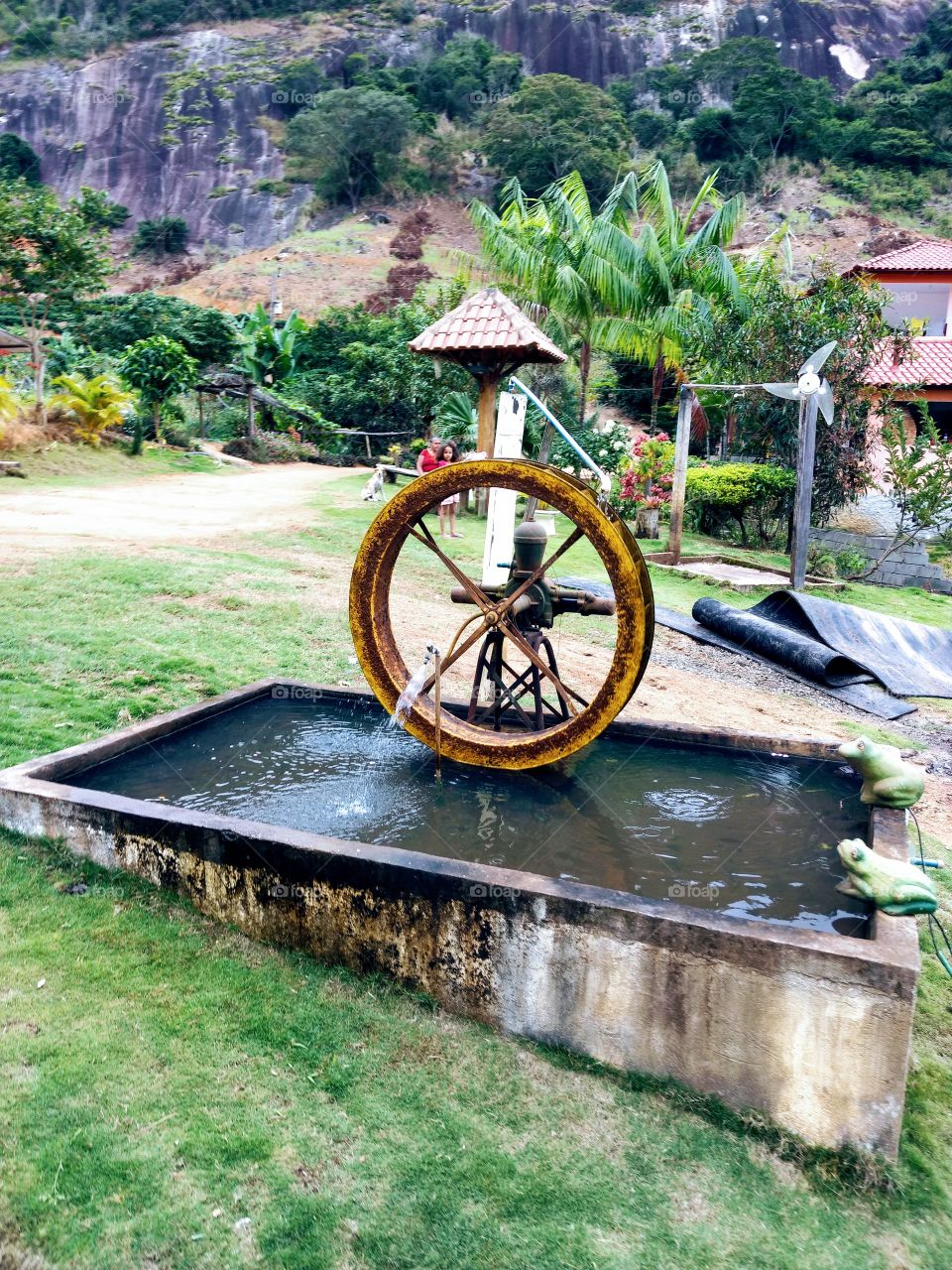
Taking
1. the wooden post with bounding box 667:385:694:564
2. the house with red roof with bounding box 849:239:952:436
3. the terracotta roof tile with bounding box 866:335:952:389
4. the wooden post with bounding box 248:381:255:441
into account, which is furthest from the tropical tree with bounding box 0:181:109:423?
the house with red roof with bounding box 849:239:952:436

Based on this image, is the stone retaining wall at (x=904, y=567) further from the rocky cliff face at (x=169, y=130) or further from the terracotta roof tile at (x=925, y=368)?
the rocky cliff face at (x=169, y=130)

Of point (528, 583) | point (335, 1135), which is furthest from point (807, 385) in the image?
point (335, 1135)

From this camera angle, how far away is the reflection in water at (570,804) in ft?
11.8

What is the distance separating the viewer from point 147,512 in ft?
43.2

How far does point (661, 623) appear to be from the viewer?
9648mm

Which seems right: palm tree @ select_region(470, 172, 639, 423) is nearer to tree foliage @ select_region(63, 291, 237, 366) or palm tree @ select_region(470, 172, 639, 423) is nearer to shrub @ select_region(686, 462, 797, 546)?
shrub @ select_region(686, 462, 797, 546)

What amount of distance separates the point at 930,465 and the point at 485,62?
193 feet

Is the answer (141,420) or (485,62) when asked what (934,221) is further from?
(141,420)

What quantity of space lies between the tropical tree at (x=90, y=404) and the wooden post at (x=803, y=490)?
1360 cm

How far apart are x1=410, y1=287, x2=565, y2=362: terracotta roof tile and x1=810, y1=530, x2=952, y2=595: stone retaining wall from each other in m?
10.0

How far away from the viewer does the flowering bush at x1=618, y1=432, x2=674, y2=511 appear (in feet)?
51.7

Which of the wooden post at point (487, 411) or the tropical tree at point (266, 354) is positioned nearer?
the wooden post at point (487, 411)

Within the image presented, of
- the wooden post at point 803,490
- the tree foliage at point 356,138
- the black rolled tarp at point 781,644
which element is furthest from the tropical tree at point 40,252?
the tree foliage at point 356,138

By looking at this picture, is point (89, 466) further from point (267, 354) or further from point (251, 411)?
point (267, 354)
